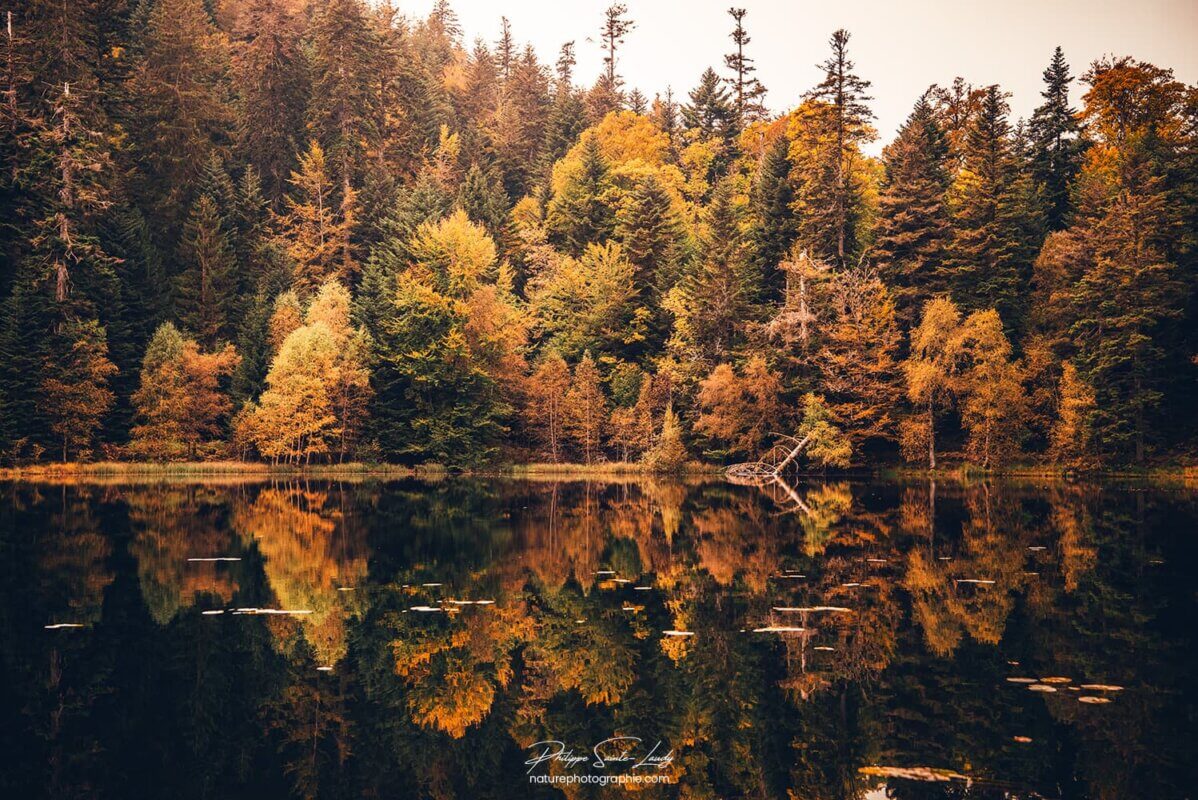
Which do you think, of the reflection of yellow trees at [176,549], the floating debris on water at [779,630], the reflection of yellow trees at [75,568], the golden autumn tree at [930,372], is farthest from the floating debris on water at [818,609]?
the golden autumn tree at [930,372]

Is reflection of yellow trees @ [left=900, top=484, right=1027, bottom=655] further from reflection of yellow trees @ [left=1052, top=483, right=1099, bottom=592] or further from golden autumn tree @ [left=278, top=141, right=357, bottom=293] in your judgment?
golden autumn tree @ [left=278, top=141, right=357, bottom=293]

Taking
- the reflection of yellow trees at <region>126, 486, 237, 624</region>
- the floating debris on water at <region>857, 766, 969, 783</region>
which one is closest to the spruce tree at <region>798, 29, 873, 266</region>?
the reflection of yellow trees at <region>126, 486, 237, 624</region>

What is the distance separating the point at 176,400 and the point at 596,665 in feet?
170

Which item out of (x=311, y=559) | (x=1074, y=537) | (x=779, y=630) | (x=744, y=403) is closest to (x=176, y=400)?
(x=744, y=403)

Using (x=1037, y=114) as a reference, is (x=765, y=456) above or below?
below

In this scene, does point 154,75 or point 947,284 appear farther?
point 154,75

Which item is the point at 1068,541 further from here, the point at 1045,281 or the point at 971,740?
the point at 1045,281

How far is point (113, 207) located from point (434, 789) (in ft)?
219

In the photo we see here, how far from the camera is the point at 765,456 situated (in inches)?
2302

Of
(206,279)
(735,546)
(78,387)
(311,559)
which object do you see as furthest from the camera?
(206,279)

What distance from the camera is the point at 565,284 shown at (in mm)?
72375

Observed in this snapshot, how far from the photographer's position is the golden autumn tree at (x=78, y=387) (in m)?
54.9

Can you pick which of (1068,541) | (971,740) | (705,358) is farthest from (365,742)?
(705,358)

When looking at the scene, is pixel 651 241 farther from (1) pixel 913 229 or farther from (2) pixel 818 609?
(2) pixel 818 609
